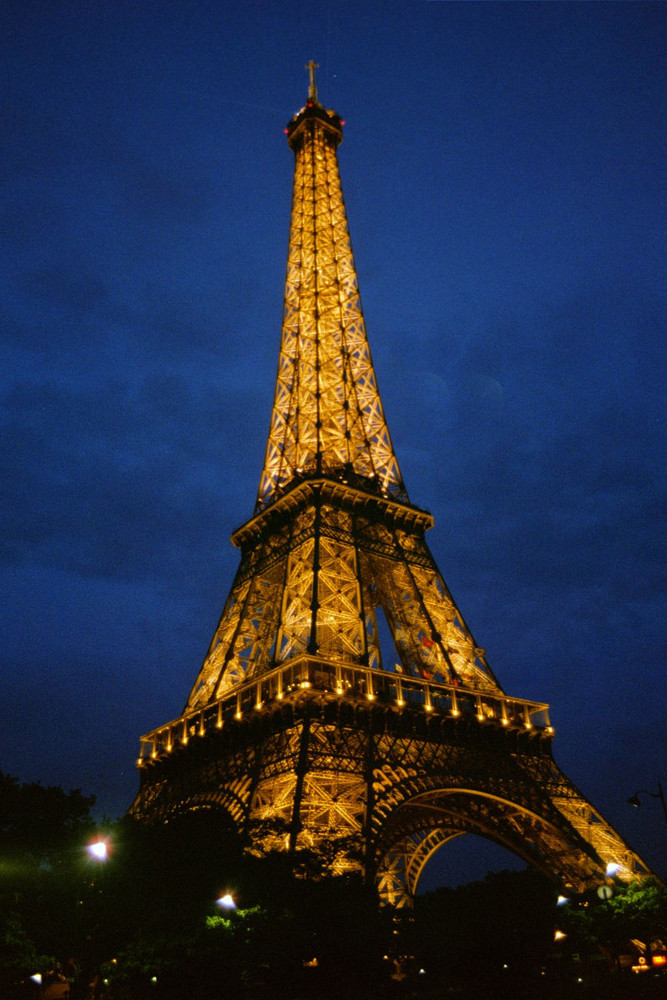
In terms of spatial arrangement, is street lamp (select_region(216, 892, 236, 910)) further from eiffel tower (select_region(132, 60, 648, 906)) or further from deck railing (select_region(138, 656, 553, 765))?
deck railing (select_region(138, 656, 553, 765))

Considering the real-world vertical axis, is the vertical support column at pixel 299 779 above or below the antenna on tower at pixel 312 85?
below

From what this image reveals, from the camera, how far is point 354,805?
3081 centimetres

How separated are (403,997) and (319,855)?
4.83 meters

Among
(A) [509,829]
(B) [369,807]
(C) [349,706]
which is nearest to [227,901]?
(B) [369,807]

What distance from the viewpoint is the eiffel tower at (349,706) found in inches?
1249

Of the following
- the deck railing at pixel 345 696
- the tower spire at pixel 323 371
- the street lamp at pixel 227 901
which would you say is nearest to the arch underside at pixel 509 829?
the deck railing at pixel 345 696

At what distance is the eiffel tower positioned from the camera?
1249 inches

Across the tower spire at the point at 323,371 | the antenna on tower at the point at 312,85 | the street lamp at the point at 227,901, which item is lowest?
the street lamp at the point at 227,901

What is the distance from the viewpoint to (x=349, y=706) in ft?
113

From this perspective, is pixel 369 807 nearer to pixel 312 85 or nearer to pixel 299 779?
pixel 299 779

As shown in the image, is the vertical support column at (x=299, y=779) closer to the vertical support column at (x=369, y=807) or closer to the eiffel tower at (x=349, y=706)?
the eiffel tower at (x=349, y=706)

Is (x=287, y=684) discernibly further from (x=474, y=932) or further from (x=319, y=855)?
(x=474, y=932)

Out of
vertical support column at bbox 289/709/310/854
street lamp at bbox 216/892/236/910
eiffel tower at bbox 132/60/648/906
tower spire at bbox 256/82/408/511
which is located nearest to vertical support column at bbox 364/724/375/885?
eiffel tower at bbox 132/60/648/906

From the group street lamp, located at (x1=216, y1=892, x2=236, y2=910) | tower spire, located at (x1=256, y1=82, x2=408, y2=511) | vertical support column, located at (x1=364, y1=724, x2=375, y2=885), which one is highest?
tower spire, located at (x1=256, y1=82, x2=408, y2=511)
